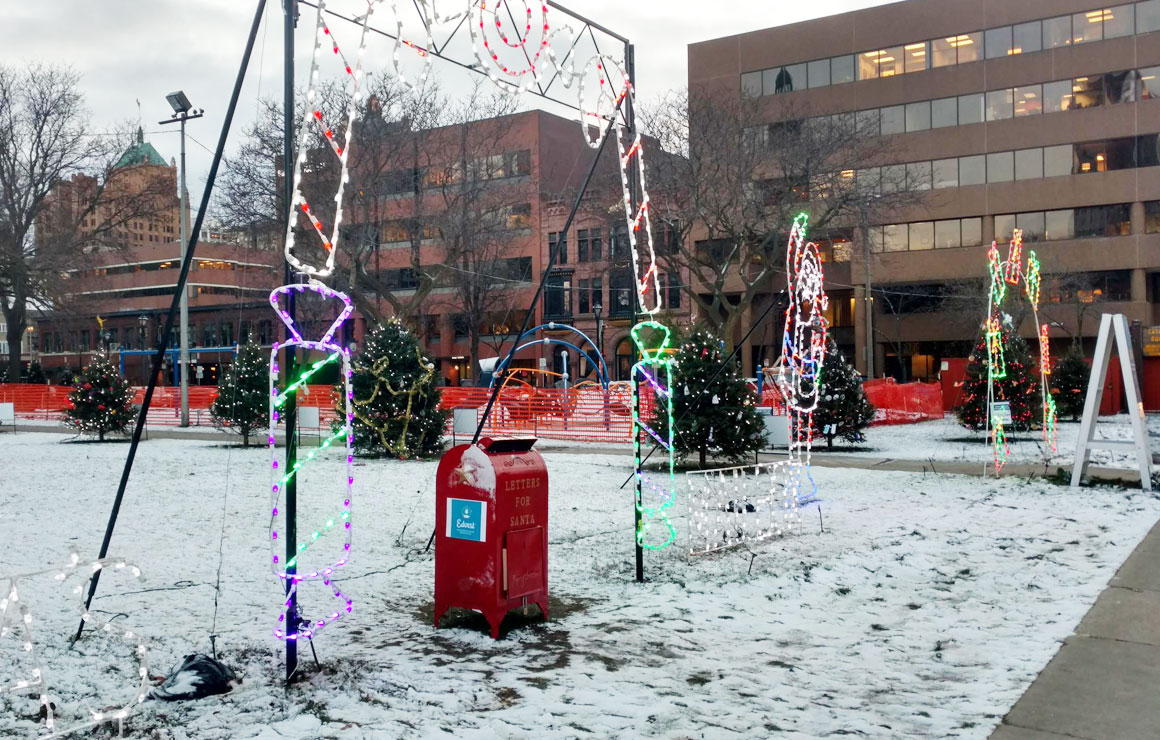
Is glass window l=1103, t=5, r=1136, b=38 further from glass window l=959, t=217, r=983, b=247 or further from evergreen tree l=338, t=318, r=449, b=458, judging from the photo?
evergreen tree l=338, t=318, r=449, b=458

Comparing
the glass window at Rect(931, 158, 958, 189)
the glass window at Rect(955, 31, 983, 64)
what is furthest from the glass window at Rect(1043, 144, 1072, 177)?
the glass window at Rect(955, 31, 983, 64)

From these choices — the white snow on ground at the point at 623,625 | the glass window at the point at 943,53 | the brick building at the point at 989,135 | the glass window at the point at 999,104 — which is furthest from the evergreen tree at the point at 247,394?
the glass window at the point at 999,104

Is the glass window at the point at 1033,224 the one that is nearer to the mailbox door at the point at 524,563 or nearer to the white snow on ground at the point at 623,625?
the white snow on ground at the point at 623,625

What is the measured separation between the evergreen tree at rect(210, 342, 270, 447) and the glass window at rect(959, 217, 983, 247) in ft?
138

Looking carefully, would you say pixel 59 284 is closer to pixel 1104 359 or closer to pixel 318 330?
pixel 318 330

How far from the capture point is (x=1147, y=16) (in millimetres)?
47906

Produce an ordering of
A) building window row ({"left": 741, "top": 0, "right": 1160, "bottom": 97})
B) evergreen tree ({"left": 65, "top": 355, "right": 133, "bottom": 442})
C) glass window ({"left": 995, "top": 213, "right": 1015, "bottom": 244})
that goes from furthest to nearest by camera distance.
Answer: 1. glass window ({"left": 995, "top": 213, "right": 1015, "bottom": 244})
2. building window row ({"left": 741, "top": 0, "right": 1160, "bottom": 97})
3. evergreen tree ({"left": 65, "top": 355, "right": 133, "bottom": 442})

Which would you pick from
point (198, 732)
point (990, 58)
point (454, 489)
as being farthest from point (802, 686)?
point (990, 58)

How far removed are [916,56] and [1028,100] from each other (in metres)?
6.60

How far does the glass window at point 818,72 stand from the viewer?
54484 mm

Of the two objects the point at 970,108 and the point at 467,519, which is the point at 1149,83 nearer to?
the point at 970,108

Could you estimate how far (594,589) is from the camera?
25.0 feet

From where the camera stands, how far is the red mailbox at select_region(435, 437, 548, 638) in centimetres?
620

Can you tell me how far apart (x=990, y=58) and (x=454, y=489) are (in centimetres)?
5401
